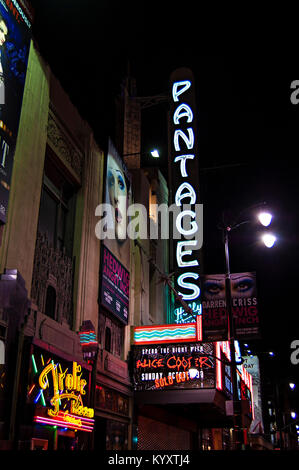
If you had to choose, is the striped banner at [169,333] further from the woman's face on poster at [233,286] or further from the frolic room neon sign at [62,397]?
the frolic room neon sign at [62,397]

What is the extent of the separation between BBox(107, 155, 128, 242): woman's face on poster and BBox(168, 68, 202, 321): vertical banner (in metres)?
4.16

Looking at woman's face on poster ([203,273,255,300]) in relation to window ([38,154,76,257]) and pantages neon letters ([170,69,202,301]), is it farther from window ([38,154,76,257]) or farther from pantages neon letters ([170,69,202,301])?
pantages neon letters ([170,69,202,301])

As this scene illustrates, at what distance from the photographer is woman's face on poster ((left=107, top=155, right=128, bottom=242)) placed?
2088 cm

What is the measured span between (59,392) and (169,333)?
786cm

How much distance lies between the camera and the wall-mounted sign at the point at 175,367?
2003 cm

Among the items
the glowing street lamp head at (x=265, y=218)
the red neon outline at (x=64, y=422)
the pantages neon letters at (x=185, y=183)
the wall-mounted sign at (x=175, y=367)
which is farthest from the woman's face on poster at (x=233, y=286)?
the pantages neon letters at (x=185, y=183)

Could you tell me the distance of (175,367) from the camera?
2019 centimetres

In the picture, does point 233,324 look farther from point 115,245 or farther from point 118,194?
point 118,194

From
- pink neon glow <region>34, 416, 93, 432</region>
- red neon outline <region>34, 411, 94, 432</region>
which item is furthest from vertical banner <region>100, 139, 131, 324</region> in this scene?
pink neon glow <region>34, 416, 93, 432</region>

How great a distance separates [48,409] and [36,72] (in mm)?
10208

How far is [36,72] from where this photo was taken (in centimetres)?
1507

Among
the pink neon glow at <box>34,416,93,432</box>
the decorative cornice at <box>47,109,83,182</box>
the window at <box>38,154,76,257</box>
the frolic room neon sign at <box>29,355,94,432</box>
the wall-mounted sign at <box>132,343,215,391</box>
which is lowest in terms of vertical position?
the pink neon glow at <box>34,416,93,432</box>
